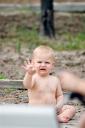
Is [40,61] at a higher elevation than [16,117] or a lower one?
lower

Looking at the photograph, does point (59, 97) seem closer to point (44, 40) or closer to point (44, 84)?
point (44, 84)

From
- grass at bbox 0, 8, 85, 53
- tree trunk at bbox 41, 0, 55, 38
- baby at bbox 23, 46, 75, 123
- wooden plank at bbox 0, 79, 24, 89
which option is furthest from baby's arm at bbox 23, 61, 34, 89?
tree trunk at bbox 41, 0, 55, 38

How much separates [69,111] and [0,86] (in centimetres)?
174

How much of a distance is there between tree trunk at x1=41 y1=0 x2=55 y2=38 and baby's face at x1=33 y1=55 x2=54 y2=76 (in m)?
9.01

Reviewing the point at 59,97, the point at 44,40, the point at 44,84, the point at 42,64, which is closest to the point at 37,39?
the point at 44,40

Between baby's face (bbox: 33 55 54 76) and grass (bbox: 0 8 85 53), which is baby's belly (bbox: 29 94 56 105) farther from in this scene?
grass (bbox: 0 8 85 53)

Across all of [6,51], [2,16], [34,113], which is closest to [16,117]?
[34,113]

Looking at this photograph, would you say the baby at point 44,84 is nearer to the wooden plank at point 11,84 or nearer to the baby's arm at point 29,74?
the baby's arm at point 29,74

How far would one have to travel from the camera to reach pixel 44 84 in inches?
204

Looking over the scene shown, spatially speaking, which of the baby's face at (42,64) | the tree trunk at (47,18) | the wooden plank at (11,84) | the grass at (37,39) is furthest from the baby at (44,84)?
the tree trunk at (47,18)

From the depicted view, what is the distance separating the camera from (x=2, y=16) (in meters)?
15.2

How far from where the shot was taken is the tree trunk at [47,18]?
14.1m

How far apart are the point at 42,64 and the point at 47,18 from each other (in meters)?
9.20

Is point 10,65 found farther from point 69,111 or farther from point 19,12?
point 19,12
